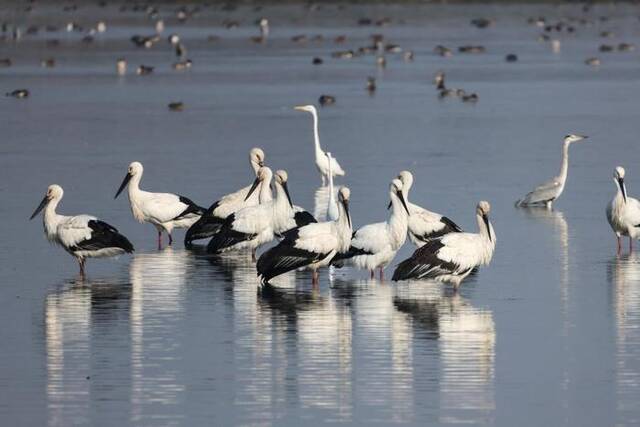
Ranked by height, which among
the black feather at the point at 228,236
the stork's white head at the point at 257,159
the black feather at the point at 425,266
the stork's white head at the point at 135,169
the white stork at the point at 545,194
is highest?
the stork's white head at the point at 257,159

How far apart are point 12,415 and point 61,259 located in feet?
21.4

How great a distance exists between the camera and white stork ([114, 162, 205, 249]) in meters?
18.1

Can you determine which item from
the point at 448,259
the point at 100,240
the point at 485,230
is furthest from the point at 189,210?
the point at 448,259

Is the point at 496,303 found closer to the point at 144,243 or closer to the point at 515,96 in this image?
the point at 144,243

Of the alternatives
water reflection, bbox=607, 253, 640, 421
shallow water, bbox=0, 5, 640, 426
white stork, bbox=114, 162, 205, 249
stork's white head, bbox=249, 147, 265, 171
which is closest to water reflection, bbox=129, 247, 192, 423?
shallow water, bbox=0, 5, 640, 426

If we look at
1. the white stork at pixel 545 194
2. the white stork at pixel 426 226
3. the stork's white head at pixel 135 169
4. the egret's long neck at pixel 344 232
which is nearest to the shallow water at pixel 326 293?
the white stork at pixel 545 194

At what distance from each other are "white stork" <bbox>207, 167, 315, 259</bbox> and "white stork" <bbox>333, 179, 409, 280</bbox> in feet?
4.58

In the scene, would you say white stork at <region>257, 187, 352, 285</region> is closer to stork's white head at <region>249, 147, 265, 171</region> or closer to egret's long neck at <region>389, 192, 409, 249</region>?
egret's long neck at <region>389, 192, 409, 249</region>

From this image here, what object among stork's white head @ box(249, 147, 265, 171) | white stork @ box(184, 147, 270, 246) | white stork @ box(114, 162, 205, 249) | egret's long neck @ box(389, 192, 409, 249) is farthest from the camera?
stork's white head @ box(249, 147, 265, 171)

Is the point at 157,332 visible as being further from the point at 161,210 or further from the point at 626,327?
the point at 161,210

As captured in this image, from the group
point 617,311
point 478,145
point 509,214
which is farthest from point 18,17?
point 617,311

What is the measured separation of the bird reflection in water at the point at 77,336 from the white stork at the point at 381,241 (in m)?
2.08

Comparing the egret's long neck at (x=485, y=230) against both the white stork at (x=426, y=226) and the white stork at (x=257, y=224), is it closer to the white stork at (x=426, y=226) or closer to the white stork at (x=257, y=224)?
the white stork at (x=426, y=226)

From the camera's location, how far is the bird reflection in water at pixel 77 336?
36.0 ft
